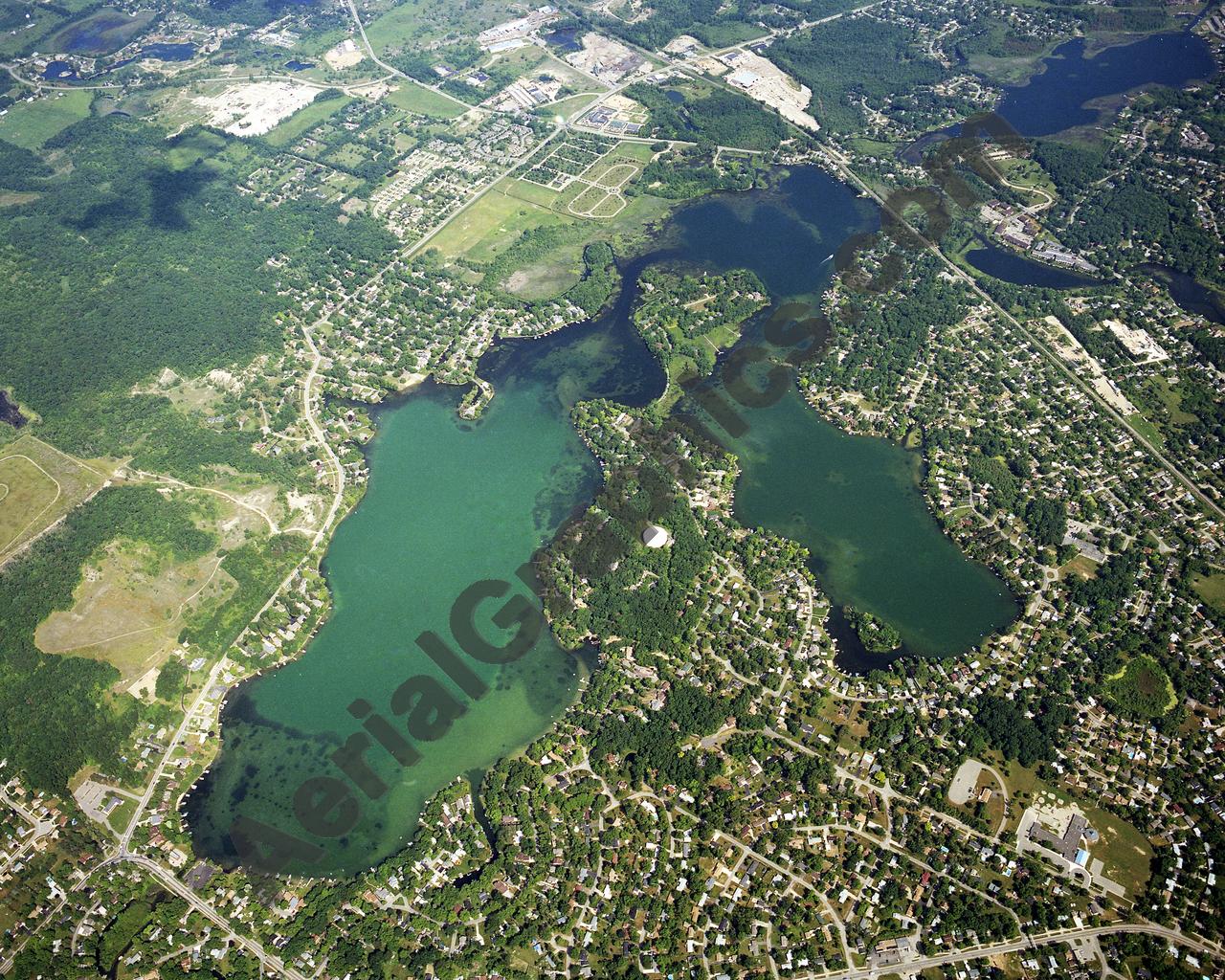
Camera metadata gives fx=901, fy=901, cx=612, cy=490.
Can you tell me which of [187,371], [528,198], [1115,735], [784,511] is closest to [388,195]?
[528,198]

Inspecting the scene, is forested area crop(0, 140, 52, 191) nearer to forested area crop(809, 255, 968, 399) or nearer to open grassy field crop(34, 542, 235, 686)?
open grassy field crop(34, 542, 235, 686)

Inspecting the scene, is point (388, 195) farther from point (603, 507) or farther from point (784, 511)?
point (784, 511)

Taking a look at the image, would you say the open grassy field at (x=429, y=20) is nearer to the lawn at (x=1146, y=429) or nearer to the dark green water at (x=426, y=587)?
the dark green water at (x=426, y=587)

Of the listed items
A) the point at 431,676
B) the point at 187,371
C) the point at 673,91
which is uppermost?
the point at 673,91

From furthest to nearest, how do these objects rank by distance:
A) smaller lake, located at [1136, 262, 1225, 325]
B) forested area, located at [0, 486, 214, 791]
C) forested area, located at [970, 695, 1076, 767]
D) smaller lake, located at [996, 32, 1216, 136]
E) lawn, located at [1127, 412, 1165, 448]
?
smaller lake, located at [996, 32, 1216, 136], smaller lake, located at [1136, 262, 1225, 325], lawn, located at [1127, 412, 1165, 448], forested area, located at [0, 486, 214, 791], forested area, located at [970, 695, 1076, 767]

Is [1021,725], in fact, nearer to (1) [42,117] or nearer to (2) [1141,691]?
(2) [1141,691]

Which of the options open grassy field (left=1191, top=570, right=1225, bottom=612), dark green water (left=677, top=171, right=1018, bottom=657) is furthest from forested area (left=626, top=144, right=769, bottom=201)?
open grassy field (left=1191, top=570, right=1225, bottom=612)
